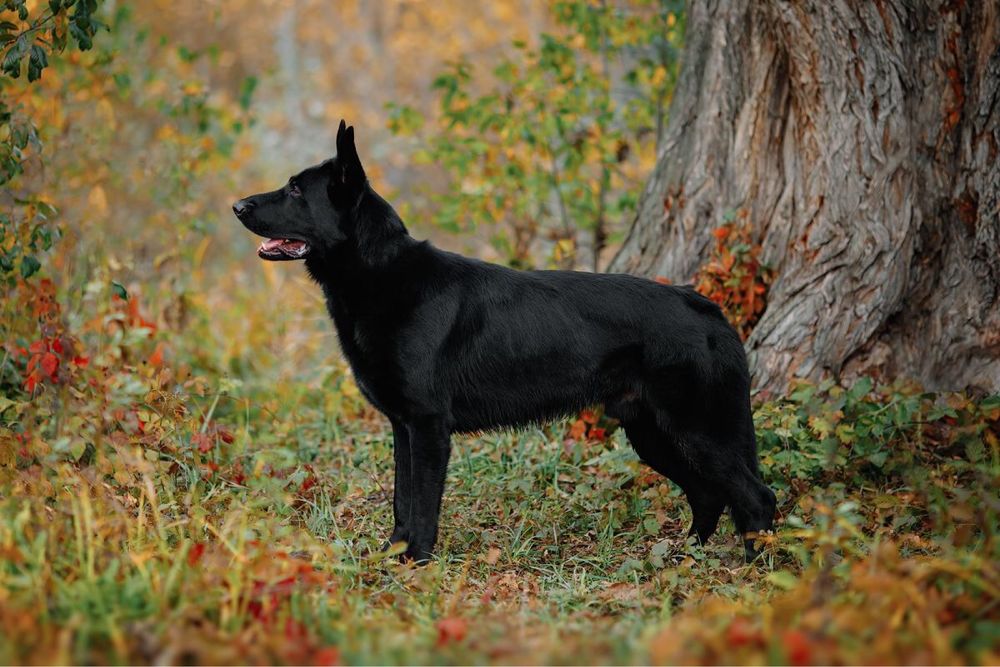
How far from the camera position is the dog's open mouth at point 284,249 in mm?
4551

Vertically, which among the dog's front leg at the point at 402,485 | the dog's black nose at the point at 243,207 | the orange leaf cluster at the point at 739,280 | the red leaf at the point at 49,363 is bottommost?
the dog's front leg at the point at 402,485

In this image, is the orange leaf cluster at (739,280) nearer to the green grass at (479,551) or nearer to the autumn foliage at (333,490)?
the autumn foliage at (333,490)

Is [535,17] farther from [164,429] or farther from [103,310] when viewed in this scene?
[164,429]

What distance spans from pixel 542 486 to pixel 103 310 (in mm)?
3105

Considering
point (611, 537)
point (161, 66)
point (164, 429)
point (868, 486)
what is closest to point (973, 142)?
point (868, 486)

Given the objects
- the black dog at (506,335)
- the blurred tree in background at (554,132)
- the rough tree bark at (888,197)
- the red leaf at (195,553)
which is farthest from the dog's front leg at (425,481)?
the blurred tree in background at (554,132)

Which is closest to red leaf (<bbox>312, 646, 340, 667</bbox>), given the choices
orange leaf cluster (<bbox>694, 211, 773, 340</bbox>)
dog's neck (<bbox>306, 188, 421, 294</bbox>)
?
dog's neck (<bbox>306, 188, 421, 294</bbox>)

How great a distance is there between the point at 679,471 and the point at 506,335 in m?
1.12

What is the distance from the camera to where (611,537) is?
4.81m

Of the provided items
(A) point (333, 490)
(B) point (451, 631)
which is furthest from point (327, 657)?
(A) point (333, 490)

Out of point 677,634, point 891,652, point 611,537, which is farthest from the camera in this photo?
point 611,537

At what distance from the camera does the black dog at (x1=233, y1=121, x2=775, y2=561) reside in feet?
14.9

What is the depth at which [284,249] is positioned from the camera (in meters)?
4.59

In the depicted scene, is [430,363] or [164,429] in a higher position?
[430,363]
